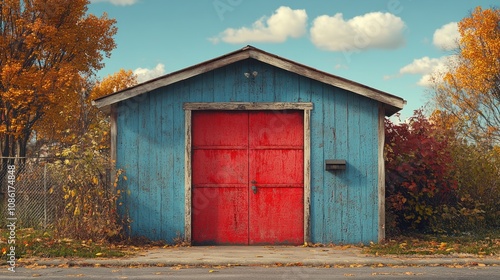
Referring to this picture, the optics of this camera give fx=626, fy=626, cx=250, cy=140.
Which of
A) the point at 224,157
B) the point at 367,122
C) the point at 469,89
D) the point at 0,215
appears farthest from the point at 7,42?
the point at 469,89

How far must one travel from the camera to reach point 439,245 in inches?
495

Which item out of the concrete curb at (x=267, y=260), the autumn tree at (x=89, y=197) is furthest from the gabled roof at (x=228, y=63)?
the concrete curb at (x=267, y=260)

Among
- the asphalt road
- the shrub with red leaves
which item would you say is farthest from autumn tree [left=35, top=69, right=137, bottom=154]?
the shrub with red leaves

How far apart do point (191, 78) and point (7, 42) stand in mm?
16448

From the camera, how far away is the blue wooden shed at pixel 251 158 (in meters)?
13.0

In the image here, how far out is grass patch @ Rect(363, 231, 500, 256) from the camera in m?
11.7

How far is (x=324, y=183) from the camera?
1296cm

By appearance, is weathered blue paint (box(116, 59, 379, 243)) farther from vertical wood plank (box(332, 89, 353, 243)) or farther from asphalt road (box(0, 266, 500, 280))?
asphalt road (box(0, 266, 500, 280))

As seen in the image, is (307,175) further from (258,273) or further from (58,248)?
(58,248)

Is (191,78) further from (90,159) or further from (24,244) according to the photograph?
(24,244)

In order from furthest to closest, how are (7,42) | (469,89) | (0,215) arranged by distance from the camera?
(469,89), (7,42), (0,215)

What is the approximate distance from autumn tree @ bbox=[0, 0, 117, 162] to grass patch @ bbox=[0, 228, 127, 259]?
Result: 553 inches

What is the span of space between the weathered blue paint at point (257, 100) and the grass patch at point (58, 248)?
42.6 inches

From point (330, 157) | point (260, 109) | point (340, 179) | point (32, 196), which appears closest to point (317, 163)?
point (330, 157)
